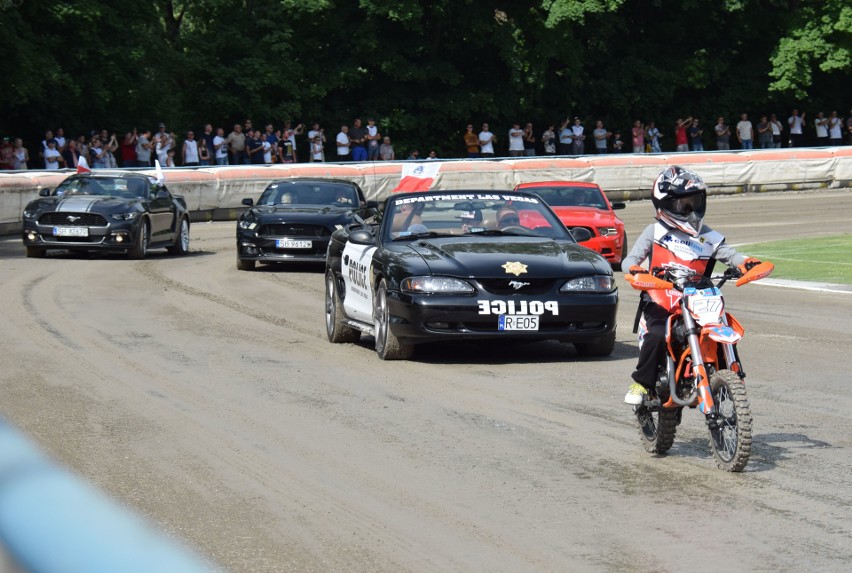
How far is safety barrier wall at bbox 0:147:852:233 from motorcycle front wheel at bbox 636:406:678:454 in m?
25.5

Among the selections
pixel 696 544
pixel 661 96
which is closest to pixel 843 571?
pixel 696 544

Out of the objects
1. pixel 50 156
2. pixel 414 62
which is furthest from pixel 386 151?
pixel 50 156

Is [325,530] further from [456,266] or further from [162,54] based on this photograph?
[162,54]

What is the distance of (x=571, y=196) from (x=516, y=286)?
42.3 ft

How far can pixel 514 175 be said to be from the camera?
132 ft

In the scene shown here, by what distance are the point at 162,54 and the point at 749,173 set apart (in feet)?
62.4

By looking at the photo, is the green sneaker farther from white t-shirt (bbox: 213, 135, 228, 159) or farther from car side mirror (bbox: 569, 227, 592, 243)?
white t-shirt (bbox: 213, 135, 228, 159)

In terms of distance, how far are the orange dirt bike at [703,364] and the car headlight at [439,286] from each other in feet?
13.4

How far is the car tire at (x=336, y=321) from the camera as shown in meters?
13.4

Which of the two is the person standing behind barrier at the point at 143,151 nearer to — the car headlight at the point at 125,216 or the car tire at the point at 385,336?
the car headlight at the point at 125,216

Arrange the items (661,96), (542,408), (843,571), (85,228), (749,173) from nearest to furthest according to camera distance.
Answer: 1. (843,571)
2. (542,408)
3. (85,228)
4. (749,173)
5. (661,96)

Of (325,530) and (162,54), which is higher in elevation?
(162,54)

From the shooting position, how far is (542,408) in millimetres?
9289

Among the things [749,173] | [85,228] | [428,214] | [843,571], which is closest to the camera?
[843,571]
